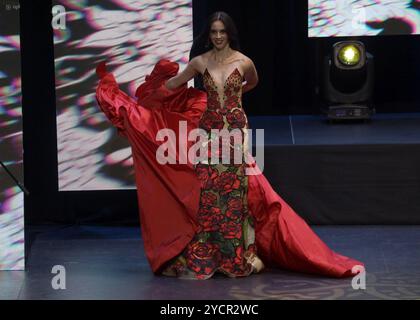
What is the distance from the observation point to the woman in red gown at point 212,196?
19.8ft

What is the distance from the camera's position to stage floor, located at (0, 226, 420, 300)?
18.9ft

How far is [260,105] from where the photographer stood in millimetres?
8641

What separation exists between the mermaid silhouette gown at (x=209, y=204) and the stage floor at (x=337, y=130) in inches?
49.8

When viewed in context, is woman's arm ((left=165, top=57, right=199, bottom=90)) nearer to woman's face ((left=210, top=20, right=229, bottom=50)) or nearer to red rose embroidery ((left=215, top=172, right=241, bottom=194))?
woman's face ((left=210, top=20, right=229, bottom=50))

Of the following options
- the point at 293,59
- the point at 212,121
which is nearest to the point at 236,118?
the point at 212,121

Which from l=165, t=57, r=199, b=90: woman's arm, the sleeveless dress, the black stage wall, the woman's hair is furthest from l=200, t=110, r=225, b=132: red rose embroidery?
the black stage wall

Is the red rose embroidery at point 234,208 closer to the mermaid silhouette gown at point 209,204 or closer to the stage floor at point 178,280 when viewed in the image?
the mermaid silhouette gown at point 209,204

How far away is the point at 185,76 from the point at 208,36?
0.25 m

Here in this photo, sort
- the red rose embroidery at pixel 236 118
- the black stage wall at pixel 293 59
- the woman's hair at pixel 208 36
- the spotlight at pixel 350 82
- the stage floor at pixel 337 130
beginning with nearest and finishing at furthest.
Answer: the woman's hair at pixel 208 36
the red rose embroidery at pixel 236 118
the stage floor at pixel 337 130
the spotlight at pixel 350 82
the black stage wall at pixel 293 59

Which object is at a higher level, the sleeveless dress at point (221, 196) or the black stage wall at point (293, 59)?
the black stage wall at point (293, 59)

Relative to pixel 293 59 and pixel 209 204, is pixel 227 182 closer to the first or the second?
pixel 209 204

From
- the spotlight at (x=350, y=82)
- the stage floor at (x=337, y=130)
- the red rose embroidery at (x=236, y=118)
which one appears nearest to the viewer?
the red rose embroidery at (x=236, y=118)

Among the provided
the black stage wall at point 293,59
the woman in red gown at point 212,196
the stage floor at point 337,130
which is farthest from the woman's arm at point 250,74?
the black stage wall at point 293,59

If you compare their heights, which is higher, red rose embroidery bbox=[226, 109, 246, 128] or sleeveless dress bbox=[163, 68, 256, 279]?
red rose embroidery bbox=[226, 109, 246, 128]
